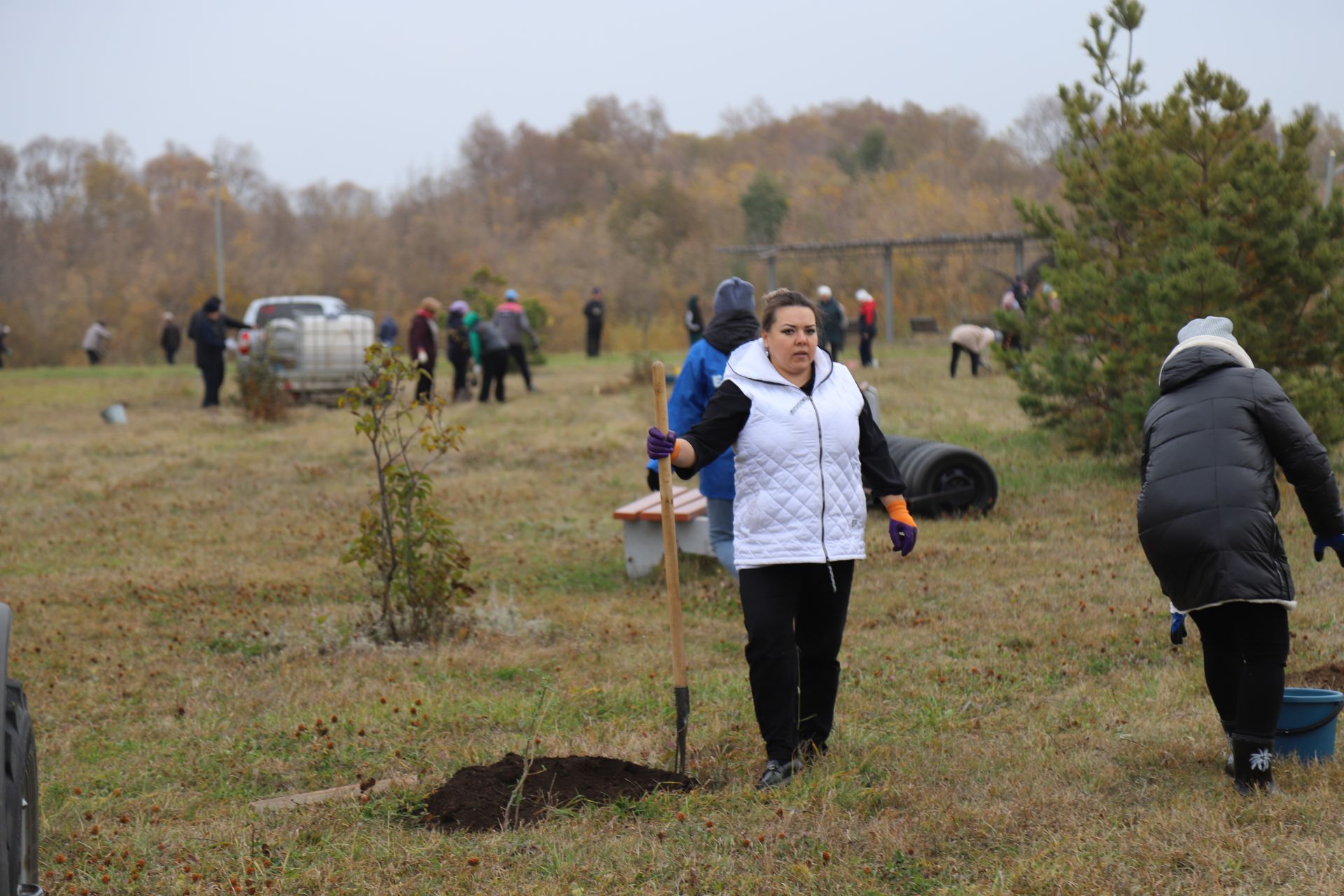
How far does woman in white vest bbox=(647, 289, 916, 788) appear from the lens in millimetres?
4527

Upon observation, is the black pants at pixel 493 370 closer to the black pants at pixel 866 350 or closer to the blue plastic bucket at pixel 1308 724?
the black pants at pixel 866 350

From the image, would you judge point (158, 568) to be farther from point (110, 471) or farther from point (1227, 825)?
point (1227, 825)

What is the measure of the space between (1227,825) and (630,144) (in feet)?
318

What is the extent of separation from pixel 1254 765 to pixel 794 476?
169 cm

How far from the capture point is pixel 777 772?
4.61m

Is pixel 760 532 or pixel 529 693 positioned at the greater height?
pixel 760 532

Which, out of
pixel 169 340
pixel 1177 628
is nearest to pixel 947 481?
pixel 1177 628

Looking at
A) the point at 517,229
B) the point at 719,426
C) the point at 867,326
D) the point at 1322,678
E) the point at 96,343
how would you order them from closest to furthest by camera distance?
the point at 719,426, the point at 1322,678, the point at 867,326, the point at 96,343, the point at 517,229

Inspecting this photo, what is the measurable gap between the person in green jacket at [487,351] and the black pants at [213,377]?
11.9 ft

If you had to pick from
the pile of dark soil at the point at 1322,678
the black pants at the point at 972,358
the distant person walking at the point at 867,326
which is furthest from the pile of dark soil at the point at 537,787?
the distant person walking at the point at 867,326

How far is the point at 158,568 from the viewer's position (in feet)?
31.1

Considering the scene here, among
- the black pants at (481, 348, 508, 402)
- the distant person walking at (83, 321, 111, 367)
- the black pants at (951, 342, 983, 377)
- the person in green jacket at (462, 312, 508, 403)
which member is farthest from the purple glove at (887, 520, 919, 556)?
the distant person walking at (83, 321, 111, 367)

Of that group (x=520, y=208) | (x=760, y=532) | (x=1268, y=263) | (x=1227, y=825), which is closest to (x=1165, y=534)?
(x=1227, y=825)

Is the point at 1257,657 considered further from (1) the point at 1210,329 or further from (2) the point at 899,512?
(2) the point at 899,512
